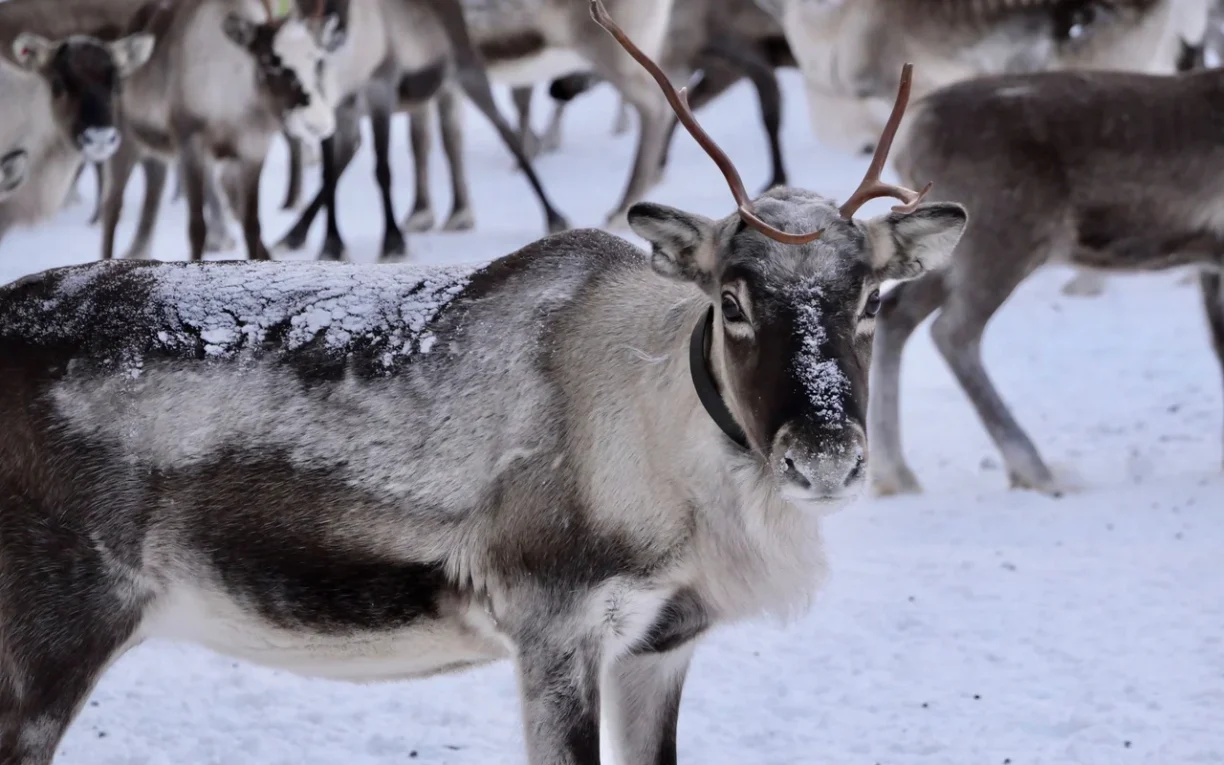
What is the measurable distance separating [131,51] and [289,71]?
0.93 meters

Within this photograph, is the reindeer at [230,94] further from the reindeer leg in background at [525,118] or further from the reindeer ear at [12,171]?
the reindeer leg in background at [525,118]

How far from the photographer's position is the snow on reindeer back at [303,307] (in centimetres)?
326

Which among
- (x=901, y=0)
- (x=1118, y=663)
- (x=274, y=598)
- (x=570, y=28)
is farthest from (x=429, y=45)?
(x=274, y=598)

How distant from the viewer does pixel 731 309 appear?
9.71 feet

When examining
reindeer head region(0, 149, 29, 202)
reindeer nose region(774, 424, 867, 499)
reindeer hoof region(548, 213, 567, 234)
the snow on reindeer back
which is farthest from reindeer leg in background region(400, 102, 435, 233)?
reindeer nose region(774, 424, 867, 499)

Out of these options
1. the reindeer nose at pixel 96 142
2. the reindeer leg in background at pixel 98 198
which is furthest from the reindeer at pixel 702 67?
the reindeer nose at pixel 96 142

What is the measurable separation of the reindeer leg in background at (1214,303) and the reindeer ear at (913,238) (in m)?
3.38

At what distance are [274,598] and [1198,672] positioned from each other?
95.3 inches

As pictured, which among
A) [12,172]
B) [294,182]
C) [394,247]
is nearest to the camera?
[12,172]

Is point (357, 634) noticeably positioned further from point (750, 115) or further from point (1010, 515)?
point (750, 115)

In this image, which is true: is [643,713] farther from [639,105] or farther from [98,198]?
[98,198]

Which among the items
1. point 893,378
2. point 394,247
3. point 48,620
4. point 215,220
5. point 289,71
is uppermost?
point 48,620

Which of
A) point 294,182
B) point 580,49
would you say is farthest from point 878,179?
point 294,182

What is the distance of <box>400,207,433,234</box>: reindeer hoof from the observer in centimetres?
1013
